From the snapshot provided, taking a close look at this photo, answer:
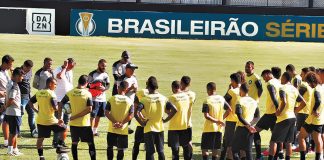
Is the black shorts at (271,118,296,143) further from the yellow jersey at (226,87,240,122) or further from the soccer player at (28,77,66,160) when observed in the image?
the soccer player at (28,77,66,160)

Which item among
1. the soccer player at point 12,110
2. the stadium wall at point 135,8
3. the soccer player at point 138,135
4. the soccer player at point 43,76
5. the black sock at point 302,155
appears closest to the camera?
the soccer player at point 138,135

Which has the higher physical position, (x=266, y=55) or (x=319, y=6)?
(x=319, y=6)

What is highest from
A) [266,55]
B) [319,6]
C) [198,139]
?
[319,6]

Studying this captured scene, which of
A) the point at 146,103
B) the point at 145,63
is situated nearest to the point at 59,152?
the point at 146,103

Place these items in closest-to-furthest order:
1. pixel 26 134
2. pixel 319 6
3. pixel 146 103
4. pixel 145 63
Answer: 1. pixel 146 103
2. pixel 26 134
3. pixel 145 63
4. pixel 319 6

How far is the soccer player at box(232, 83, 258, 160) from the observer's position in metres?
16.8

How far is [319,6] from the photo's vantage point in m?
43.8

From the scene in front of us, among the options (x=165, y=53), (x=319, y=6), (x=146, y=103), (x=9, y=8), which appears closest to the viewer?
(x=146, y=103)

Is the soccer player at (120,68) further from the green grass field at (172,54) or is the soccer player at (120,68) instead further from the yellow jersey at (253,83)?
the green grass field at (172,54)

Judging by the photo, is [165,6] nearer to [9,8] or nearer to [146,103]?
[9,8]

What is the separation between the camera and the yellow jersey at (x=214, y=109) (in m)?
16.9

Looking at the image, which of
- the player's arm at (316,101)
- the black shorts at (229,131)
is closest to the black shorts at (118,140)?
the black shorts at (229,131)

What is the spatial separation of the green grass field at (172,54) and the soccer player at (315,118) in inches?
336

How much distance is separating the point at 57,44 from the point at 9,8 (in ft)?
14.1
